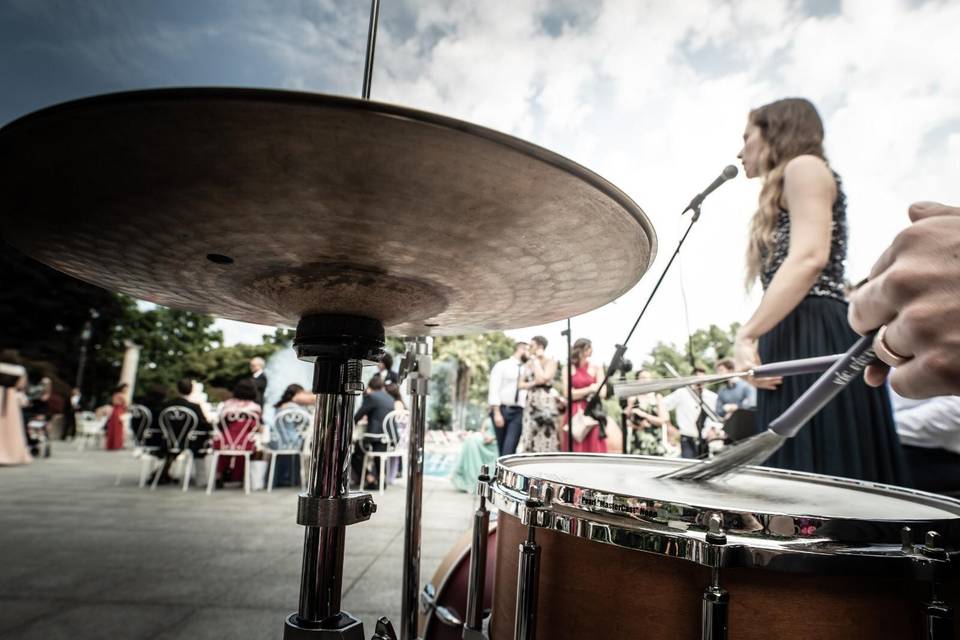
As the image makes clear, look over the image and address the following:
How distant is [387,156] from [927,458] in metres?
2.07

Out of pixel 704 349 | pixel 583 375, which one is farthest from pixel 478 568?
pixel 704 349

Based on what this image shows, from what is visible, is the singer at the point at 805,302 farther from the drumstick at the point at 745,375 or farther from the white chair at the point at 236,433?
the white chair at the point at 236,433

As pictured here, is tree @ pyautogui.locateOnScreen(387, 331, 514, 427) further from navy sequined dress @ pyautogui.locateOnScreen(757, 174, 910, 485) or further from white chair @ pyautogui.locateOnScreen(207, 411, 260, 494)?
navy sequined dress @ pyautogui.locateOnScreen(757, 174, 910, 485)

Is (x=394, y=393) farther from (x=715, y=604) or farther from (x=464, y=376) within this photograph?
(x=464, y=376)

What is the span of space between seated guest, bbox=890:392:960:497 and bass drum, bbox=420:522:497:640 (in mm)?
1406

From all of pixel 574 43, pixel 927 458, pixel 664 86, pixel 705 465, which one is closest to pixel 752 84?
pixel 664 86

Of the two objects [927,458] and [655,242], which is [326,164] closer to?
[655,242]

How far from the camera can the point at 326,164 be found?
1.51ft

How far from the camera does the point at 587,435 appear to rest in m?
4.58

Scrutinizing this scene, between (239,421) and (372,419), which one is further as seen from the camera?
(372,419)

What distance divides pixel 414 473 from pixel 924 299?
3.42ft

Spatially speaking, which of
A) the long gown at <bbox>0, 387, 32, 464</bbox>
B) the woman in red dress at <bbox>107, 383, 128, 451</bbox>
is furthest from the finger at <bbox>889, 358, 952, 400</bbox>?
the woman in red dress at <bbox>107, 383, 128, 451</bbox>

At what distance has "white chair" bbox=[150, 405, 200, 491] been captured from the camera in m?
5.30

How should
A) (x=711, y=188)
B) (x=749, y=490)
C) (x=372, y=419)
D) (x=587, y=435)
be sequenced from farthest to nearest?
(x=372, y=419) < (x=587, y=435) < (x=711, y=188) < (x=749, y=490)
